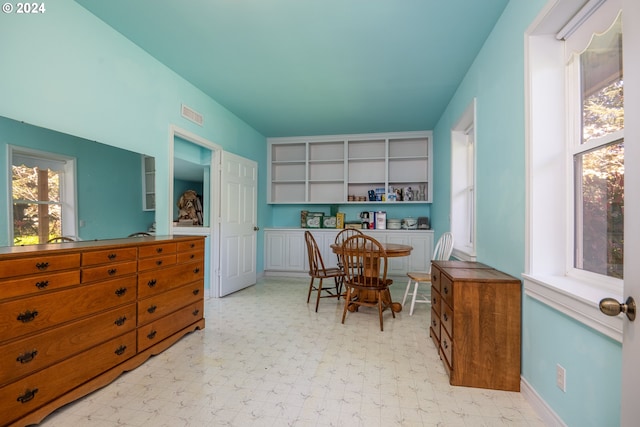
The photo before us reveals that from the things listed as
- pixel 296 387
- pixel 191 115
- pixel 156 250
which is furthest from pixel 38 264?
pixel 191 115

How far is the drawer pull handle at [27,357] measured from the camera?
4.51 feet

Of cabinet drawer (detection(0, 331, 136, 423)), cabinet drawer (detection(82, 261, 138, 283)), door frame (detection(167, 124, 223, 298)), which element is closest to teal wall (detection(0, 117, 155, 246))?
cabinet drawer (detection(82, 261, 138, 283))

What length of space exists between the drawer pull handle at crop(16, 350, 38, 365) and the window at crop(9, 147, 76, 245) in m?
0.68

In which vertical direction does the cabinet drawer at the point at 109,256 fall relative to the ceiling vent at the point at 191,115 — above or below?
below

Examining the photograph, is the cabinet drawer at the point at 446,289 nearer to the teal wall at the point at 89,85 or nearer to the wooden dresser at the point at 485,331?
the wooden dresser at the point at 485,331

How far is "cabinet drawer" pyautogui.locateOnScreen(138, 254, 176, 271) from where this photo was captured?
208 cm

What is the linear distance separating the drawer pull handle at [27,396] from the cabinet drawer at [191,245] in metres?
1.22

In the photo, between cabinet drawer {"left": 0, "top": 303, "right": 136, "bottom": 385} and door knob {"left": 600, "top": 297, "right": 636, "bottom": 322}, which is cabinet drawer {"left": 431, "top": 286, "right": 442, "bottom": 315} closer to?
door knob {"left": 600, "top": 297, "right": 636, "bottom": 322}

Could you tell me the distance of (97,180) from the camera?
2.18 meters

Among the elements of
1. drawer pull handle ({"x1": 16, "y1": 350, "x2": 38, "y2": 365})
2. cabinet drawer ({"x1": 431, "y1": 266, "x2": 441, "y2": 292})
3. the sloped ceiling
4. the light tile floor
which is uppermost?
the sloped ceiling

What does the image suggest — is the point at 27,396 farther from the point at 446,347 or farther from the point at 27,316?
the point at 446,347

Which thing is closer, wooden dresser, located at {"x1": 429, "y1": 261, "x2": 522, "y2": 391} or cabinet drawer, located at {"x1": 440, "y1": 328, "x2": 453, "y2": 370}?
wooden dresser, located at {"x1": 429, "y1": 261, "x2": 522, "y2": 391}

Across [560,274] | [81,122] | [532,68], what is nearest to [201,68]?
[81,122]

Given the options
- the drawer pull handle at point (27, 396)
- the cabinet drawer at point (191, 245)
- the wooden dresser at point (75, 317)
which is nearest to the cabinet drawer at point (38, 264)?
the wooden dresser at point (75, 317)
